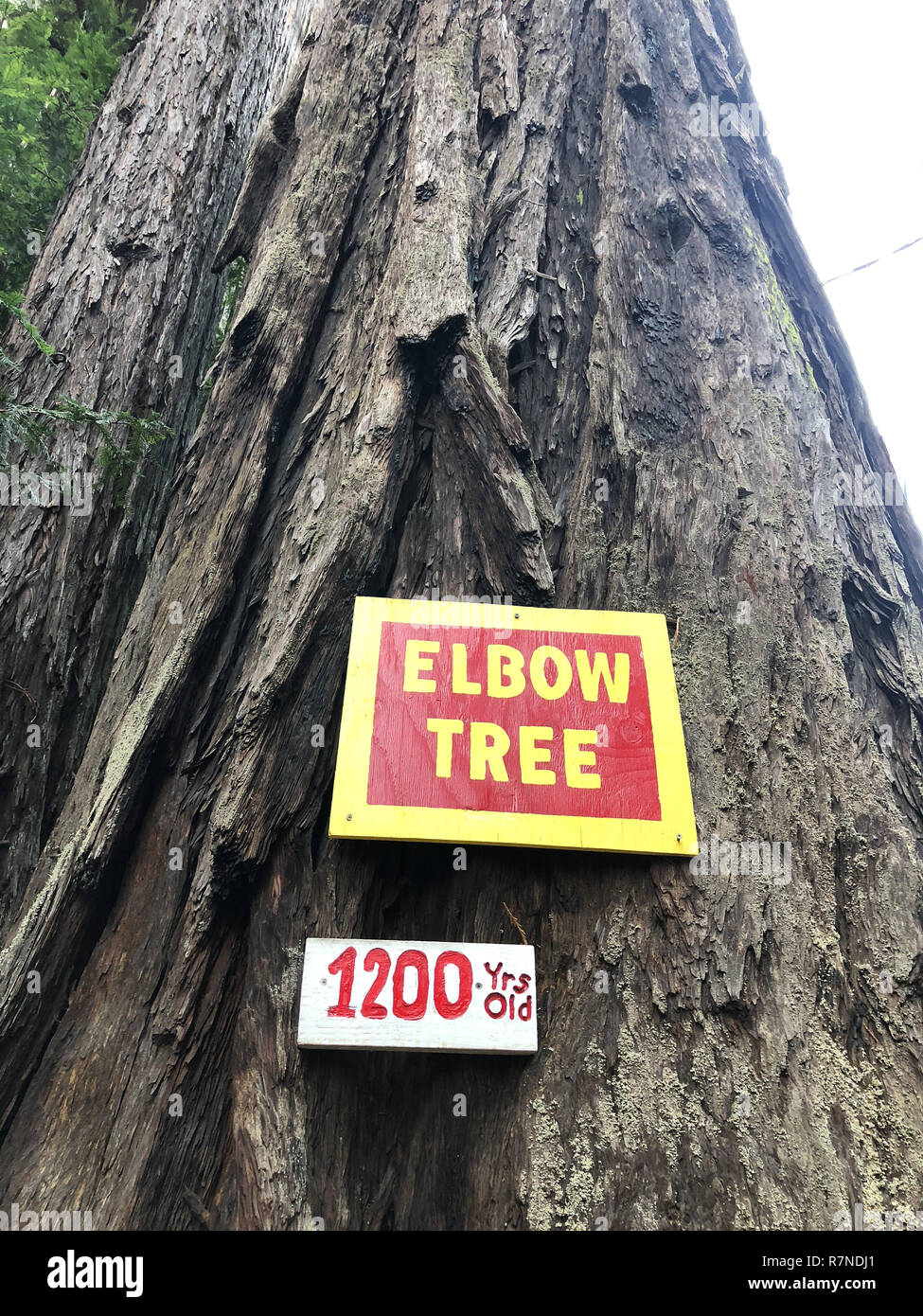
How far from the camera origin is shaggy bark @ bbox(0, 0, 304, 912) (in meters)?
3.95

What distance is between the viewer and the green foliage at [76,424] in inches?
165

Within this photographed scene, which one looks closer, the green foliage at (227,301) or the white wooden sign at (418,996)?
the white wooden sign at (418,996)

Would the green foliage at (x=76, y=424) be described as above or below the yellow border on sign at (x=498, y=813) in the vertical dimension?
above

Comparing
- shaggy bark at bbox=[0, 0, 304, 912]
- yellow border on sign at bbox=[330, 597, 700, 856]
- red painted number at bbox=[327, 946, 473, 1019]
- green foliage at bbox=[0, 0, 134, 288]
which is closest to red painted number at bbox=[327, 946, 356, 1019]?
red painted number at bbox=[327, 946, 473, 1019]

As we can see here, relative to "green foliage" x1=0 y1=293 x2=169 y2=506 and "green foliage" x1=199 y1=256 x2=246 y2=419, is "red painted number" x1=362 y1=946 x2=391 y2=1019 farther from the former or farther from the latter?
"green foliage" x1=199 y1=256 x2=246 y2=419

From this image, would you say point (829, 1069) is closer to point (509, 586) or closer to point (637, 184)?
point (509, 586)

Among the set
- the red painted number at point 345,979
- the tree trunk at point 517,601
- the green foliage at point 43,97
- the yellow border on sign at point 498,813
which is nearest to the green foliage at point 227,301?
the tree trunk at point 517,601

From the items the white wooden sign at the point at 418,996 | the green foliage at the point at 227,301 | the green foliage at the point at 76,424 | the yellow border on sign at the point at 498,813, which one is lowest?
the white wooden sign at the point at 418,996

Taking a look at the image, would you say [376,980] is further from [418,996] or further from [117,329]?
[117,329]

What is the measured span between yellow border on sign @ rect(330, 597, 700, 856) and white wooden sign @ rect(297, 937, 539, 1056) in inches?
15.9

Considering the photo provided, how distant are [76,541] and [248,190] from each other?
7.78 ft

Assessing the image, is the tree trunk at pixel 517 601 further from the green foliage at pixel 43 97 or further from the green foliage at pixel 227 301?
the green foliage at pixel 43 97

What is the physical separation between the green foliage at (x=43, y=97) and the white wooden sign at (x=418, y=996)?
5.56m

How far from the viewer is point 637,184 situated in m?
4.91
